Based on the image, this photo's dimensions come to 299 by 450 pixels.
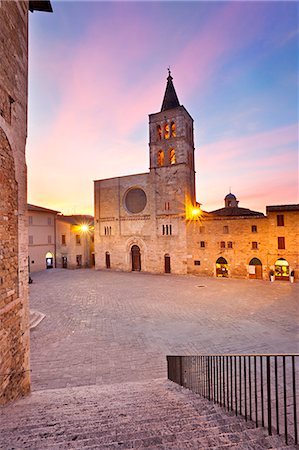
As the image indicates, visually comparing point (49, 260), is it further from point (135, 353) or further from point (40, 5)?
point (40, 5)

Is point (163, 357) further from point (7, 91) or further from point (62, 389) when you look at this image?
point (7, 91)

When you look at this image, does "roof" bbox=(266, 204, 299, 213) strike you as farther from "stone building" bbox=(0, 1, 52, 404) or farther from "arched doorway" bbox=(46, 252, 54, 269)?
"arched doorway" bbox=(46, 252, 54, 269)

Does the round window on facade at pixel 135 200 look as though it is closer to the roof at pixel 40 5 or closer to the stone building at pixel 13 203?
the roof at pixel 40 5

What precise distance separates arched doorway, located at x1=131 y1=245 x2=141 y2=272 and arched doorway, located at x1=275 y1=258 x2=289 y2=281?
48.9ft

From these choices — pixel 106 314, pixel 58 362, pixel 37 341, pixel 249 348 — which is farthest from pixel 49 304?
pixel 249 348

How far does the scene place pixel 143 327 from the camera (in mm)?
11117

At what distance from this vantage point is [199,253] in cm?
2517

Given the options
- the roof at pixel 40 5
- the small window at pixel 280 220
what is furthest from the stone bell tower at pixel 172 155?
the roof at pixel 40 5

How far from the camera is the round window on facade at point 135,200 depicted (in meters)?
29.2

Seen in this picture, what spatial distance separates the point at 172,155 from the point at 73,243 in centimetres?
1809

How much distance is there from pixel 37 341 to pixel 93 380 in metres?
4.01

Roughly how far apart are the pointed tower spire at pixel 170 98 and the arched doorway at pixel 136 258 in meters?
17.6

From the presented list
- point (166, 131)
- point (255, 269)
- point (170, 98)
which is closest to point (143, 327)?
point (255, 269)

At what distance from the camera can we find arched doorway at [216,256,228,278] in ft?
79.4
